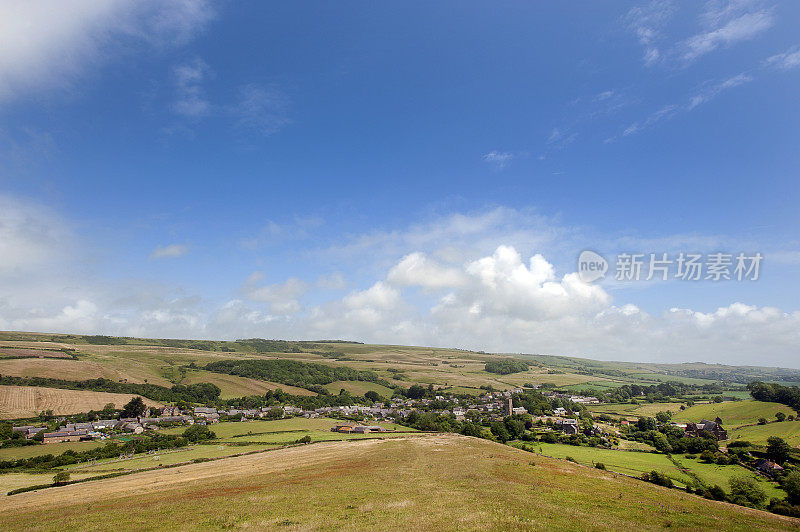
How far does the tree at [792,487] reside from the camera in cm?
4603

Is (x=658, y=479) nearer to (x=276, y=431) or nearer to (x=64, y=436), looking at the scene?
(x=276, y=431)

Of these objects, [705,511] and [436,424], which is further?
[436,424]

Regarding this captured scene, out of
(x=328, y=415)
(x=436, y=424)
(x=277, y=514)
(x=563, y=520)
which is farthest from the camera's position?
(x=328, y=415)

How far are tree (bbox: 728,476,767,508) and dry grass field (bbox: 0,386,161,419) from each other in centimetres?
16600

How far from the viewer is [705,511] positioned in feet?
109

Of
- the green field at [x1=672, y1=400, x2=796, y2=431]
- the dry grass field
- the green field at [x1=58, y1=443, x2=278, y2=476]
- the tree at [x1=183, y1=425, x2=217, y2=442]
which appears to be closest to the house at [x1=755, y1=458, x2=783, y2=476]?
the green field at [x1=672, y1=400, x2=796, y2=431]

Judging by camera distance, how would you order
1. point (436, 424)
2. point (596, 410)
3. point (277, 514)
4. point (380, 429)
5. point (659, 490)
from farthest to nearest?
point (596, 410) → point (436, 424) → point (380, 429) → point (659, 490) → point (277, 514)

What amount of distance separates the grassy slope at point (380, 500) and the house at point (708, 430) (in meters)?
64.6

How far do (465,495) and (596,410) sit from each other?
146 m

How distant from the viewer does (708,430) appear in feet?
A: 330

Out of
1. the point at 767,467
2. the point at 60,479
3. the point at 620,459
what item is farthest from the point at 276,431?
the point at 767,467

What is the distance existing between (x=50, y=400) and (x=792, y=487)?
19086 centimetres

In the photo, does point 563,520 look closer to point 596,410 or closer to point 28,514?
point 28,514

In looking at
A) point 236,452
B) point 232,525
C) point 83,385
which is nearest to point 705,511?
point 232,525
